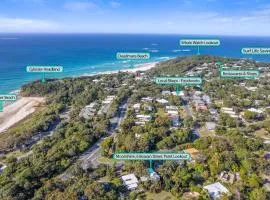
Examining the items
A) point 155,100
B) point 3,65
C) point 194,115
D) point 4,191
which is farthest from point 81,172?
point 3,65

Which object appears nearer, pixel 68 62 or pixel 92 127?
A: pixel 92 127

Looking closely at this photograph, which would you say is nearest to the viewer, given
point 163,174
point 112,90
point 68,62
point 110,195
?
point 110,195

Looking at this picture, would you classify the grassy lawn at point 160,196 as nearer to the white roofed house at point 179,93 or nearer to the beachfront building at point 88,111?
the beachfront building at point 88,111

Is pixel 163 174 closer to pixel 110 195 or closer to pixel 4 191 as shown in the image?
pixel 110 195

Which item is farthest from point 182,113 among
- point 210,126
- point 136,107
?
point 136,107

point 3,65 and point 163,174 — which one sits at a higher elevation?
point 3,65

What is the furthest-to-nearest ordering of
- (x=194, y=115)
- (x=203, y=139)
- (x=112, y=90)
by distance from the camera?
(x=112, y=90) < (x=194, y=115) < (x=203, y=139)
